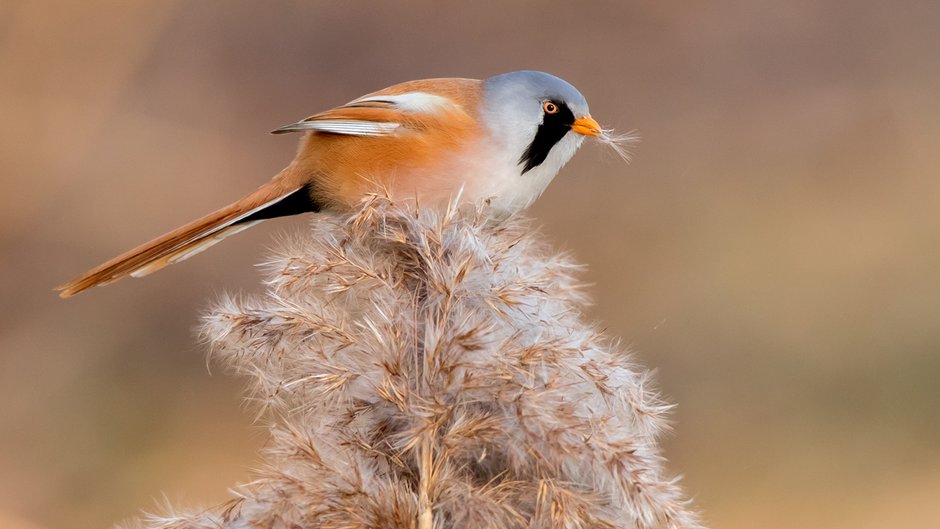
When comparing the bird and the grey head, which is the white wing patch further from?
the grey head

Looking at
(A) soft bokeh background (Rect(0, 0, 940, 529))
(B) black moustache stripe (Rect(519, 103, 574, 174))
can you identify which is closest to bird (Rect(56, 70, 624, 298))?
(B) black moustache stripe (Rect(519, 103, 574, 174))

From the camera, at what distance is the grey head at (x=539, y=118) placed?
9.21ft

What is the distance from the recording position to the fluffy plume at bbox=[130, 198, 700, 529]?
1679mm

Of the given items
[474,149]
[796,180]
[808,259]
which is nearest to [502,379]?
[474,149]

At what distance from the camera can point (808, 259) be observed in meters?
6.43

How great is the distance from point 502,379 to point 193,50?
17.5 ft

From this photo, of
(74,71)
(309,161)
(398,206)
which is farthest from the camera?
(74,71)

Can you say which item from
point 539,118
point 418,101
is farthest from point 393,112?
point 539,118

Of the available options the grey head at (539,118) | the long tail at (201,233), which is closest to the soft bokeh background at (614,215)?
the long tail at (201,233)

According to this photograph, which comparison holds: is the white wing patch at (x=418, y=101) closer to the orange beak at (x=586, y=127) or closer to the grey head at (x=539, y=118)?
the grey head at (x=539, y=118)

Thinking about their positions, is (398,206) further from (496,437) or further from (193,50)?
(193,50)

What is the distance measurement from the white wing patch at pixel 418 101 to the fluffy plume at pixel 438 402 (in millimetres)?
870

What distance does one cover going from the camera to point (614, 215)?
650 centimetres

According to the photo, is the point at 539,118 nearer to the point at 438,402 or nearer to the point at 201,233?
the point at 201,233
